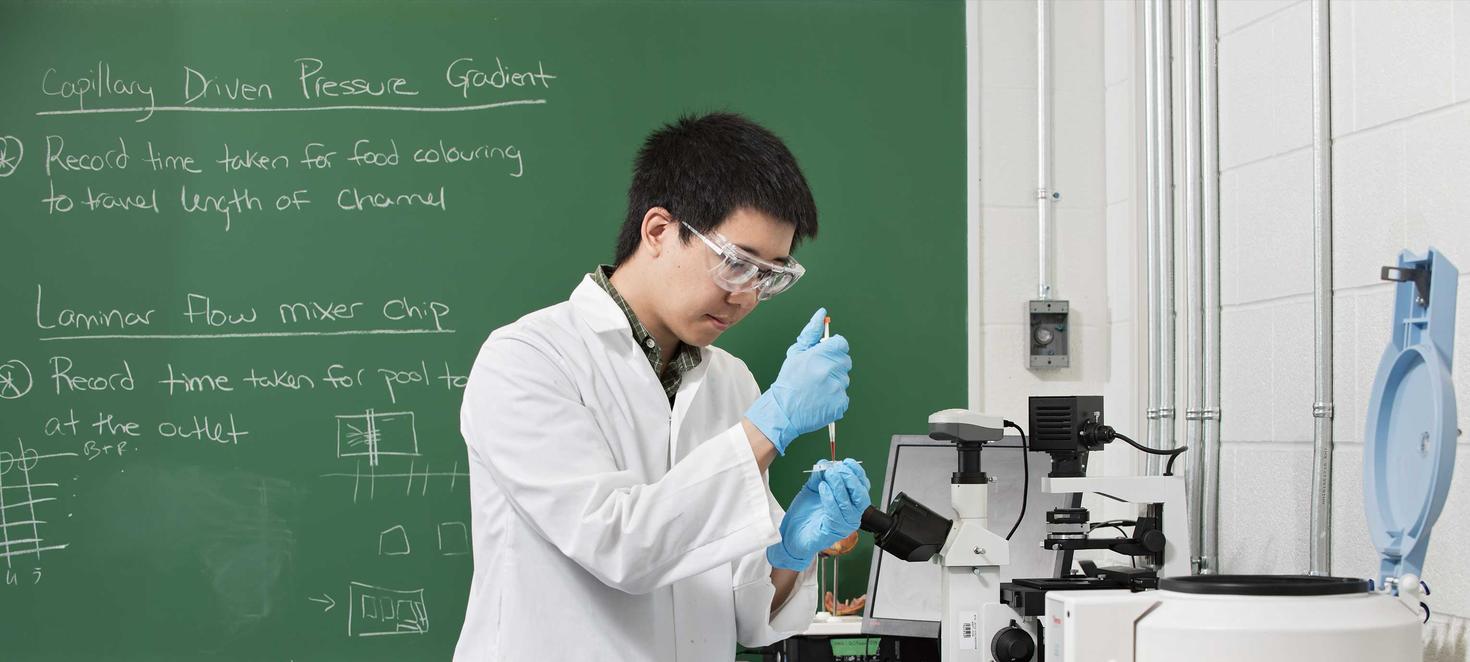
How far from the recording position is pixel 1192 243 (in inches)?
91.1

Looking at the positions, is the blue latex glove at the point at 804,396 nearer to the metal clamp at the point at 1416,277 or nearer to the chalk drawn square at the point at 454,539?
the metal clamp at the point at 1416,277

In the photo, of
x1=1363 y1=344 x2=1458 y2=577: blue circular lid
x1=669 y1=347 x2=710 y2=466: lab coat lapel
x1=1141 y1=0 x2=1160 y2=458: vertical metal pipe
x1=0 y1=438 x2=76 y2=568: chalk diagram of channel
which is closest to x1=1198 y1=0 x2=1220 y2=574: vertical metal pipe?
x1=1141 y1=0 x2=1160 y2=458: vertical metal pipe

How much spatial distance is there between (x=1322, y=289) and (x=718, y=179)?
1.13 metres

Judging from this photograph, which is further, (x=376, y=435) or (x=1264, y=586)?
(x=376, y=435)

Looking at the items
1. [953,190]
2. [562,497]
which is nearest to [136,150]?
[562,497]

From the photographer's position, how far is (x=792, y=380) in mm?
1368

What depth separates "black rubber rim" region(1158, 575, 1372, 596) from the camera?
127cm

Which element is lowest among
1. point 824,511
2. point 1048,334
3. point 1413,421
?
point 824,511

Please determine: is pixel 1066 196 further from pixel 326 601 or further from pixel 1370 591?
pixel 326 601

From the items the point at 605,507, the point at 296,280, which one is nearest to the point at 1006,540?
the point at 605,507

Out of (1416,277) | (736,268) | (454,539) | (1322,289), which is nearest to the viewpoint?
(1416,277)

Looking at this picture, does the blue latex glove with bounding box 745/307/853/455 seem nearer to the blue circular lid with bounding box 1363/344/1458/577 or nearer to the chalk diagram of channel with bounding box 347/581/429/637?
the blue circular lid with bounding box 1363/344/1458/577

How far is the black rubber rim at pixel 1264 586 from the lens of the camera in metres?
1.27

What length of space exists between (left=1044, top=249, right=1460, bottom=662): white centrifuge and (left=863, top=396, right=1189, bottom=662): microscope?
10.0 inches
